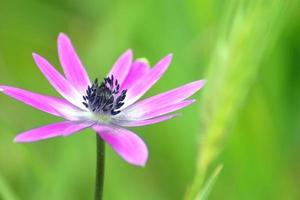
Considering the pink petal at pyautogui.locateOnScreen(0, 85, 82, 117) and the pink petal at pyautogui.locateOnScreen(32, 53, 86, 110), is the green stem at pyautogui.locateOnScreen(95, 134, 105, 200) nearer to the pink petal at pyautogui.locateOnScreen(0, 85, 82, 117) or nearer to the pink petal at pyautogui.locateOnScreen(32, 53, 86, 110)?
the pink petal at pyautogui.locateOnScreen(0, 85, 82, 117)

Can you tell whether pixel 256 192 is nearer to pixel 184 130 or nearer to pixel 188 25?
pixel 184 130

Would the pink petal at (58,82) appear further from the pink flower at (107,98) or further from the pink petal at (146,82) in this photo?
the pink petal at (146,82)

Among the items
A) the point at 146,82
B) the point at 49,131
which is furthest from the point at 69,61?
the point at 49,131

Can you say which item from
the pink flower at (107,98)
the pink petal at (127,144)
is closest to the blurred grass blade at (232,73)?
the pink flower at (107,98)

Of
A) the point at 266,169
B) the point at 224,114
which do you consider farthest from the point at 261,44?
the point at 266,169

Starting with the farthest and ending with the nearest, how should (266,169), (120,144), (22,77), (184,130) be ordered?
1. (22,77)
2. (184,130)
3. (266,169)
4. (120,144)
